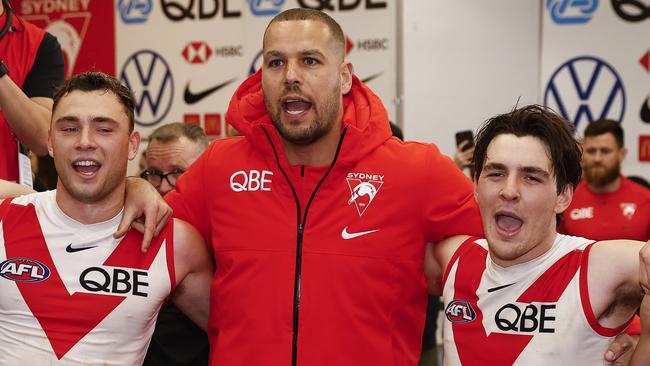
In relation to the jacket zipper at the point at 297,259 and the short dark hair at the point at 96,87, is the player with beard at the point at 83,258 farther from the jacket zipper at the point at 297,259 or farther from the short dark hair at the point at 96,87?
the jacket zipper at the point at 297,259

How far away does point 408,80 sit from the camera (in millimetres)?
6121

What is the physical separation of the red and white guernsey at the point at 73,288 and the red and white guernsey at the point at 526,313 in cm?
83

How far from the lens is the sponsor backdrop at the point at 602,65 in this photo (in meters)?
5.91

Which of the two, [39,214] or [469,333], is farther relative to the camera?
[39,214]

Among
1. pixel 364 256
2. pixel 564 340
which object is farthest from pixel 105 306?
pixel 564 340

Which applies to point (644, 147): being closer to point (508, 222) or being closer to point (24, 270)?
point (508, 222)

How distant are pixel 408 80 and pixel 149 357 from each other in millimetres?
3683

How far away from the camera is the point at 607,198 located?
5.84 m

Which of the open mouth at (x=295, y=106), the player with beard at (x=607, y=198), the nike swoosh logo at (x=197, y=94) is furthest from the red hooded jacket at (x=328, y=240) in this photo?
the nike swoosh logo at (x=197, y=94)

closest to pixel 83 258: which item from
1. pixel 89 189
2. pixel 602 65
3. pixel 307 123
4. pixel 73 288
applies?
pixel 73 288

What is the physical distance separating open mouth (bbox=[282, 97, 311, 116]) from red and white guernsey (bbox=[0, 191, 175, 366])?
0.50 metres

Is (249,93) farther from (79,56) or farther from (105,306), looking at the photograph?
(79,56)

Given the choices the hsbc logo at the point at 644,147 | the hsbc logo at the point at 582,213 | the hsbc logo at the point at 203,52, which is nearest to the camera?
the hsbc logo at the point at 582,213

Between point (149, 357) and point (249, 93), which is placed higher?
point (249, 93)
